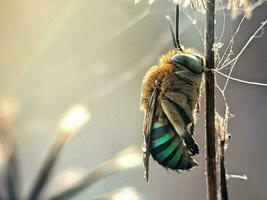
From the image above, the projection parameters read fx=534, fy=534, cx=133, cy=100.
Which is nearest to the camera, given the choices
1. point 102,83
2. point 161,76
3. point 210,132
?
point 210,132

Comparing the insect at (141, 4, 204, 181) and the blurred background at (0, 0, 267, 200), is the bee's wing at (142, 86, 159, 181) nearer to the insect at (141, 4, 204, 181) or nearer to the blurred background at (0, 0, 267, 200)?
the insect at (141, 4, 204, 181)

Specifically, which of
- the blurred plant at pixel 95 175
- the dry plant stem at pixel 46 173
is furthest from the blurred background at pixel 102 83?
the dry plant stem at pixel 46 173

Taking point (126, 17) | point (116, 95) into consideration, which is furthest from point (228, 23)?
point (116, 95)

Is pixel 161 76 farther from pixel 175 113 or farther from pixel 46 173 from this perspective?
pixel 46 173

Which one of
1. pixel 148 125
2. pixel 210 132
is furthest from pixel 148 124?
pixel 210 132

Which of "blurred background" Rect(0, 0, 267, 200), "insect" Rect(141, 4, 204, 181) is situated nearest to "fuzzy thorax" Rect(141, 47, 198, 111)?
"insect" Rect(141, 4, 204, 181)

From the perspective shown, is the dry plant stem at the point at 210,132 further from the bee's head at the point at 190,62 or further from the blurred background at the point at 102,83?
the blurred background at the point at 102,83
